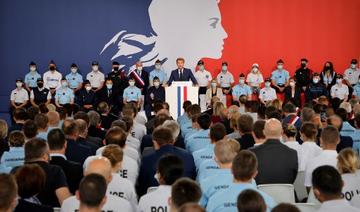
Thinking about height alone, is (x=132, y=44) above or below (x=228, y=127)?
above

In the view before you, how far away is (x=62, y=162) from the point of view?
19.4ft

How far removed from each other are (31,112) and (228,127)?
11.2 feet

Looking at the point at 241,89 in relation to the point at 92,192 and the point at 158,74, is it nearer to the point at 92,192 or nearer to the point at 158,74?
the point at 158,74

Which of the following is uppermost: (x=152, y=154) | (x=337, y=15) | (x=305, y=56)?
(x=337, y=15)

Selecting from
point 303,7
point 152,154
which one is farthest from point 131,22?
point 152,154

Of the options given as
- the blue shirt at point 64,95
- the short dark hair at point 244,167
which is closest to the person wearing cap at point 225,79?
the blue shirt at point 64,95

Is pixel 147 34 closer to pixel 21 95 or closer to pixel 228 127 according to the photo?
pixel 21 95

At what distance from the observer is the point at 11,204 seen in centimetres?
392

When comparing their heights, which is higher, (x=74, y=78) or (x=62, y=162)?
(x=74, y=78)

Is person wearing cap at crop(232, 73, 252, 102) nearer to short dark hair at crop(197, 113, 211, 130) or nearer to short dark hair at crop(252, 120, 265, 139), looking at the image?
short dark hair at crop(197, 113, 211, 130)

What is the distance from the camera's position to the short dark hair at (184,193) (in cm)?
383

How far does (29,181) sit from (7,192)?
0.63 m

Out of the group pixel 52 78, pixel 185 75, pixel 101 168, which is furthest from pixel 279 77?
pixel 101 168

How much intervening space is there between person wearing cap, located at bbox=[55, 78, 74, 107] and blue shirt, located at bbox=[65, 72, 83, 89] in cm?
93
